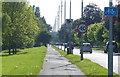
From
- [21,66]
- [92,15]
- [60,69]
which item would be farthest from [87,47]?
[92,15]

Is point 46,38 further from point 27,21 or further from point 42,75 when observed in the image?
point 42,75

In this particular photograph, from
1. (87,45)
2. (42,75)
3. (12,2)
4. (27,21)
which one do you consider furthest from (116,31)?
(42,75)

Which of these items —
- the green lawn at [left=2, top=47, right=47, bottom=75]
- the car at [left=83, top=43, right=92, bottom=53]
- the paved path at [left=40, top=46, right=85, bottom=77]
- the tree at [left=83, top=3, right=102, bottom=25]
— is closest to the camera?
the green lawn at [left=2, top=47, right=47, bottom=75]

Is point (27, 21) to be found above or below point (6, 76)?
above

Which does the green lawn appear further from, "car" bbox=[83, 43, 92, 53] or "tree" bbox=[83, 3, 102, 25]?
Result: "tree" bbox=[83, 3, 102, 25]

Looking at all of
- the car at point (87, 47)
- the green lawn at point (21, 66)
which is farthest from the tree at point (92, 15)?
the green lawn at point (21, 66)

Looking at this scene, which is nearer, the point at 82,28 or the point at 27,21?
the point at 82,28

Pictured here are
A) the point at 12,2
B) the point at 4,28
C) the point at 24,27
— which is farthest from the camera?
the point at 24,27

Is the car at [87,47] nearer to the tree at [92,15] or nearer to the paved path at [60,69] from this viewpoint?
the paved path at [60,69]

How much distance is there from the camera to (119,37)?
58.7m

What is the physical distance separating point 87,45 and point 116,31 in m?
7.18

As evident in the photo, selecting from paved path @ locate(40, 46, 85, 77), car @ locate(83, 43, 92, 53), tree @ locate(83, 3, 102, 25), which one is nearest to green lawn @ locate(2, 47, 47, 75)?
paved path @ locate(40, 46, 85, 77)

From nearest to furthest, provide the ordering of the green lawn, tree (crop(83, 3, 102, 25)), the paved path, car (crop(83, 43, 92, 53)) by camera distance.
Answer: the green lawn < the paved path < car (crop(83, 43, 92, 53)) < tree (crop(83, 3, 102, 25))

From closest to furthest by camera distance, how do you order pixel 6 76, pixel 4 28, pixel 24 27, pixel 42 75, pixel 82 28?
pixel 6 76 < pixel 42 75 < pixel 82 28 < pixel 4 28 < pixel 24 27
